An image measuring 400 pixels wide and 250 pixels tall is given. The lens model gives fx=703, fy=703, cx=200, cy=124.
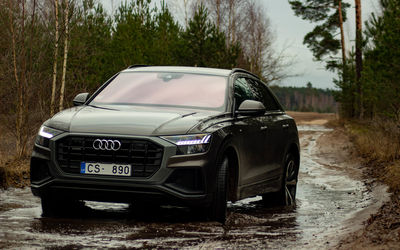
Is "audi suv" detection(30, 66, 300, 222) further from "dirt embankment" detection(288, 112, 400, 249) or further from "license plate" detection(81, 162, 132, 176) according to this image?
"dirt embankment" detection(288, 112, 400, 249)

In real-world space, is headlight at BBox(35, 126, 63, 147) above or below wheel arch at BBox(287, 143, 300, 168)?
above

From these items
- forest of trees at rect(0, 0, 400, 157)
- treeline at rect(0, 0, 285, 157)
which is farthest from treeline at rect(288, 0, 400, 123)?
treeline at rect(0, 0, 285, 157)

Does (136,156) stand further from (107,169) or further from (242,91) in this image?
(242,91)

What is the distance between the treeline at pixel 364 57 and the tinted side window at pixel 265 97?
370 inches

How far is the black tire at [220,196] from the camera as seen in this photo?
6891mm

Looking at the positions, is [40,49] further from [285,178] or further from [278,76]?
[278,76]

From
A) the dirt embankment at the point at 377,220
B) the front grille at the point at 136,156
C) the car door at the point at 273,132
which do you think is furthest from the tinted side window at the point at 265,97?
the front grille at the point at 136,156

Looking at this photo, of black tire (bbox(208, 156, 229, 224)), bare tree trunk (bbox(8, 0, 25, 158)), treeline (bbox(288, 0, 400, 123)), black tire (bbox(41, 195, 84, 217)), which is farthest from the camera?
treeline (bbox(288, 0, 400, 123))

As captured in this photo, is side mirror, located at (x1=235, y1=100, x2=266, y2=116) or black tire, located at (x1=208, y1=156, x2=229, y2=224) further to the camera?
side mirror, located at (x1=235, y1=100, x2=266, y2=116)

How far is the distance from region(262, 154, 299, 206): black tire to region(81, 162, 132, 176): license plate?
3.29 metres

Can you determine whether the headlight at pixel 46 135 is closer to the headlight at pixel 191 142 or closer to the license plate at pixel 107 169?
the license plate at pixel 107 169

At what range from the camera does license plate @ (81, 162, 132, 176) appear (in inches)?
261

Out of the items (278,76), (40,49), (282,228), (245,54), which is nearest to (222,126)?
(282,228)

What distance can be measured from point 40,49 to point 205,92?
7.65 metres
